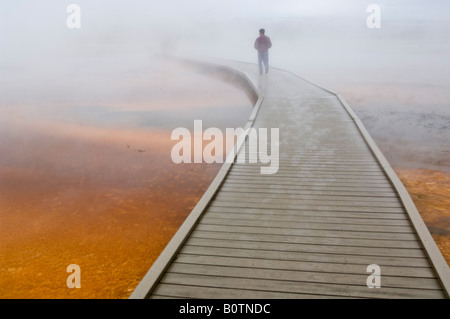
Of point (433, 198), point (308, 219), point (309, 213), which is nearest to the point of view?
point (308, 219)

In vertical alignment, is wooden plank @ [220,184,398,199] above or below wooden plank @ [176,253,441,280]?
above

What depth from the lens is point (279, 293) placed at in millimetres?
3078

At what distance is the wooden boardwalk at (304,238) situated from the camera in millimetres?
3137

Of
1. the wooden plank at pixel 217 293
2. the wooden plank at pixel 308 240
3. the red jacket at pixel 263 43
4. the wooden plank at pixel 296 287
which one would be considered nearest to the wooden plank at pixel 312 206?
the wooden plank at pixel 308 240

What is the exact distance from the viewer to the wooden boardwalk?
3137 mm

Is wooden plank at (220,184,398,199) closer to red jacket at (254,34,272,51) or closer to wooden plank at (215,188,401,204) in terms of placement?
wooden plank at (215,188,401,204)

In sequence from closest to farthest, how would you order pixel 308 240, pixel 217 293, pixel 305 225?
pixel 217 293
pixel 308 240
pixel 305 225

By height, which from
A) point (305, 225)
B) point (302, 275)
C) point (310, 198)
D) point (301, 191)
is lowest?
point (302, 275)

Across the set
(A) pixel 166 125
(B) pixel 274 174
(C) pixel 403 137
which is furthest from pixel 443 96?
(B) pixel 274 174

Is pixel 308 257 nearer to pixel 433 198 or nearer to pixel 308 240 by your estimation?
pixel 308 240

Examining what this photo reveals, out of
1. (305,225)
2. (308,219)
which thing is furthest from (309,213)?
(305,225)

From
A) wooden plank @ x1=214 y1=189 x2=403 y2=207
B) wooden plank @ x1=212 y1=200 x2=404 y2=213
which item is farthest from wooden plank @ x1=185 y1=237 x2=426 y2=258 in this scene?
wooden plank @ x1=214 y1=189 x2=403 y2=207

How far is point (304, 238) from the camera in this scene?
382cm

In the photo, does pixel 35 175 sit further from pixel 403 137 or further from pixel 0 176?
pixel 403 137
